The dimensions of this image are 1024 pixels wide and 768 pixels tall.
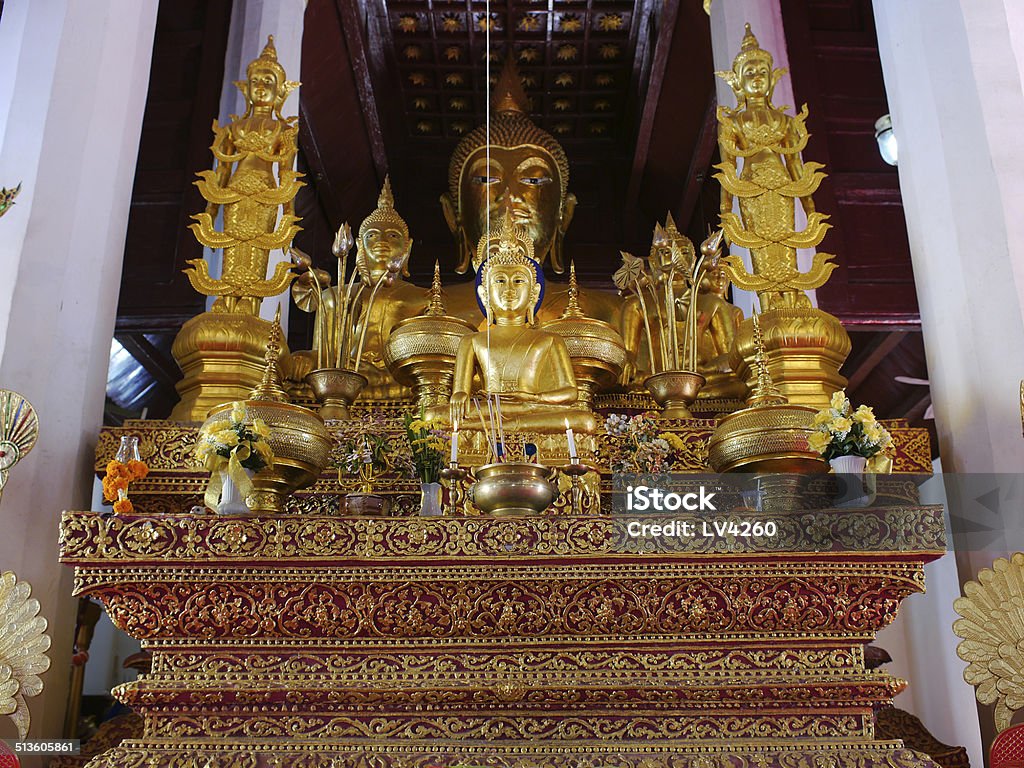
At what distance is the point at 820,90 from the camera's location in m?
6.21

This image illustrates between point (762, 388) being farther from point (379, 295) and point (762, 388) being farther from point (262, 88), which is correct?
point (262, 88)

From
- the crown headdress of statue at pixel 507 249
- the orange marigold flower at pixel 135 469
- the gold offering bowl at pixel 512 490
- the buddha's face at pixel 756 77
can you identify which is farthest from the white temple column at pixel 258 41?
the gold offering bowl at pixel 512 490

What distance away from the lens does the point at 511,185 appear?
5590 millimetres

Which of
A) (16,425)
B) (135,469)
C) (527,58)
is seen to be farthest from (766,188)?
(527,58)

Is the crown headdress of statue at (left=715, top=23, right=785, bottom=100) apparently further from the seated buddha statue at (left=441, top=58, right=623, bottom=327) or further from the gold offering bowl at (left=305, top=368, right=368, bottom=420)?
the gold offering bowl at (left=305, top=368, right=368, bottom=420)

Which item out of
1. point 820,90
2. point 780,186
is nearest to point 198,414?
point 780,186

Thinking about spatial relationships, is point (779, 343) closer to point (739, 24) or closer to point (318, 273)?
point (318, 273)

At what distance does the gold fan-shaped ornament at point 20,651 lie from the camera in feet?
8.34

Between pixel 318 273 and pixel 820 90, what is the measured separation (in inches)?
140

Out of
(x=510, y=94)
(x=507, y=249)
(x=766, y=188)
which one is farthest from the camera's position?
(x=510, y=94)

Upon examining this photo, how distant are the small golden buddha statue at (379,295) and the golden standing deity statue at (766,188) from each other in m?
1.47

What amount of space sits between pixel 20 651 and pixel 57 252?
1401 mm

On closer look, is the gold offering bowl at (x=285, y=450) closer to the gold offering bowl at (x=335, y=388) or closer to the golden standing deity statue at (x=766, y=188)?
the gold offering bowl at (x=335, y=388)

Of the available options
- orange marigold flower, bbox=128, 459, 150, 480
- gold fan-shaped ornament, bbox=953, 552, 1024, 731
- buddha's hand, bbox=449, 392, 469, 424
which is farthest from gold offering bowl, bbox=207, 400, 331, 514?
gold fan-shaped ornament, bbox=953, 552, 1024, 731
